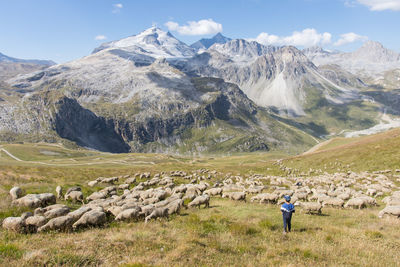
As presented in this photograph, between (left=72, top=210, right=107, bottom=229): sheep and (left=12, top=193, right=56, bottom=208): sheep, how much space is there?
7357mm

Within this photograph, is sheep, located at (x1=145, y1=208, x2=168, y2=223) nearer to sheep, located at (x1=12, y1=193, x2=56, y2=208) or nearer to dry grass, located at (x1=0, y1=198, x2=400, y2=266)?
dry grass, located at (x1=0, y1=198, x2=400, y2=266)

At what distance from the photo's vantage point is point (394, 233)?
49.2 feet

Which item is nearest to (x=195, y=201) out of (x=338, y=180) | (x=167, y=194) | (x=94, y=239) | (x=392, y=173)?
(x=167, y=194)

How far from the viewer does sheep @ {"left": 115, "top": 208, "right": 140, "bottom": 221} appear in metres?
17.5

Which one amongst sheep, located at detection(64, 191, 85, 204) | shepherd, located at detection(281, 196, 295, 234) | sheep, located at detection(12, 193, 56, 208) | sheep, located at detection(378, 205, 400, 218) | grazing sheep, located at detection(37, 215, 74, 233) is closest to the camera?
grazing sheep, located at detection(37, 215, 74, 233)

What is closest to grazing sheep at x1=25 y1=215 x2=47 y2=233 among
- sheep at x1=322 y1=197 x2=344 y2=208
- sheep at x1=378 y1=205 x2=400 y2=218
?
sheep at x1=378 y1=205 x2=400 y2=218

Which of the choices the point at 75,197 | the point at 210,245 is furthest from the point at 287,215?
the point at 75,197

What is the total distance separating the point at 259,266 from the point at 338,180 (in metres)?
38.6

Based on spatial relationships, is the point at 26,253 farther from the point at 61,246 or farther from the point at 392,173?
the point at 392,173

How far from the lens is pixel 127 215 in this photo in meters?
17.7

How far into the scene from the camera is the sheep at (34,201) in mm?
19812

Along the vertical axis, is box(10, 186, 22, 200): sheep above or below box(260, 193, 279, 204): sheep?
above

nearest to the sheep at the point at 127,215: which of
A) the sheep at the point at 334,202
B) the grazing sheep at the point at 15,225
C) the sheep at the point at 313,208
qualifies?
the grazing sheep at the point at 15,225

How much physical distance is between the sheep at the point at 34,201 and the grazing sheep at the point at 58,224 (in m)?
7.16
